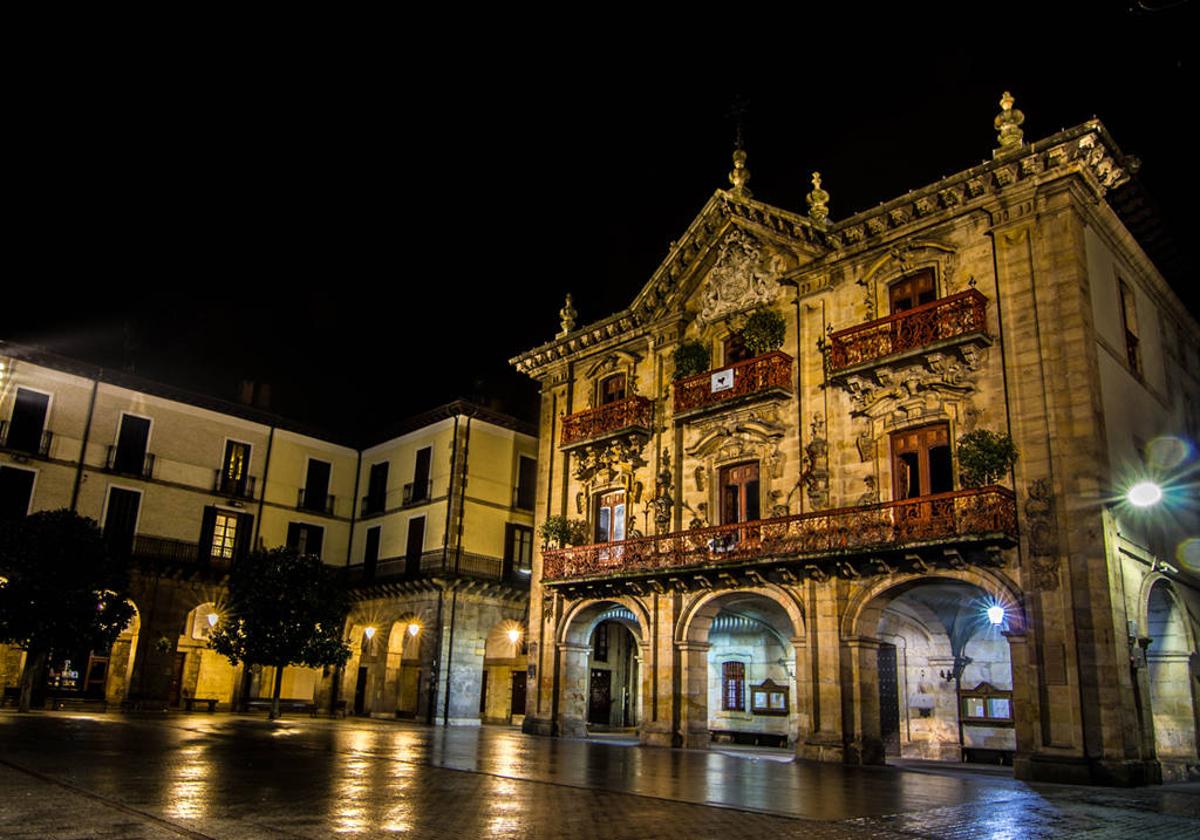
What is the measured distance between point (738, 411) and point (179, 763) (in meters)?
15.9

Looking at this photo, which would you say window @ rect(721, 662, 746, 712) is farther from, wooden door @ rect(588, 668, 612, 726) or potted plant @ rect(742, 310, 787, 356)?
wooden door @ rect(588, 668, 612, 726)

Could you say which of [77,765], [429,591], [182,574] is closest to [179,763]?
[77,765]

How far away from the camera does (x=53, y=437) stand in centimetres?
3472

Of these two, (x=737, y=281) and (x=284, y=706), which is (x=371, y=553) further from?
(x=737, y=281)

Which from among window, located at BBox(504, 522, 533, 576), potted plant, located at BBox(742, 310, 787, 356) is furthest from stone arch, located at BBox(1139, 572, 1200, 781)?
window, located at BBox(504, 522, 533, 576)

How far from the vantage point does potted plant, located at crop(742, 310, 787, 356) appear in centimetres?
2455

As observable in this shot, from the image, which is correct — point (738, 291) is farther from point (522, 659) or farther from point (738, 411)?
point (522, 659)

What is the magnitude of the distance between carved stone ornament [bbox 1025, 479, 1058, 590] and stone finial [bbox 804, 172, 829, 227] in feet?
30.9

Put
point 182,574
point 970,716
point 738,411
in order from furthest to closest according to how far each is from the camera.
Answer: point 182,574, point 738,411, point 970,716

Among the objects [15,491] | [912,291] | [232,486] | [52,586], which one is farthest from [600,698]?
[15,491]

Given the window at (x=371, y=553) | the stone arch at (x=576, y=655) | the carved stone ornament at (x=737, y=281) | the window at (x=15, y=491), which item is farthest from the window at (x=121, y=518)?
the carved stone ornament at (x=737, y=281)

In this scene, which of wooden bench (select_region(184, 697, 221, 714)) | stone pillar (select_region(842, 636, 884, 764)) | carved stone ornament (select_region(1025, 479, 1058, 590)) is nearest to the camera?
carved stone ornament (select_region(1025, 479, 1058, 590))

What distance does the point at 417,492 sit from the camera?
130 ft

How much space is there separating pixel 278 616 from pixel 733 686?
54.2 feet
